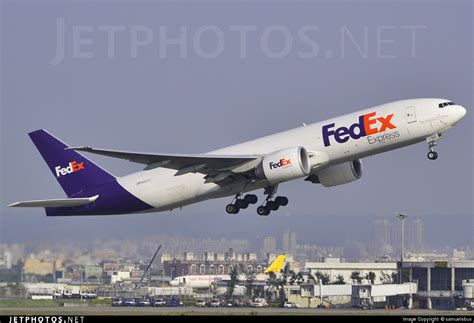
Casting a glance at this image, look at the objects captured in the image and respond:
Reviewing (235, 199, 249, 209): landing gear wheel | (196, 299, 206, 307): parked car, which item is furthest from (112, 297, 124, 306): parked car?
(235, 199, 249, 209): landing gear wheel

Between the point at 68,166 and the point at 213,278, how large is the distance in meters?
18.9

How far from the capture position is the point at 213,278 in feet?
210

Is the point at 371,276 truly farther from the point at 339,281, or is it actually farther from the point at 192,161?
the point at 192,161

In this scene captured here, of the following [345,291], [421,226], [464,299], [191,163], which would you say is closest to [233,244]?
[345,291]

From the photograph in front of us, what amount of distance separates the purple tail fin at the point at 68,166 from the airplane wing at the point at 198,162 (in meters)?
4.38

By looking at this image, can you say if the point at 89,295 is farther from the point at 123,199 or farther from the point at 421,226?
the point at 421,226

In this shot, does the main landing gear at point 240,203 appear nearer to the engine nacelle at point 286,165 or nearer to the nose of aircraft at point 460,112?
the engine nacelle at point 286,165

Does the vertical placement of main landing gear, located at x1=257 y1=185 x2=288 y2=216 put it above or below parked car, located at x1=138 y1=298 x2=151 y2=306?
above

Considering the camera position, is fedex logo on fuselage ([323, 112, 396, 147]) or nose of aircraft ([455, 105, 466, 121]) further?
nose of aircraft ([455, 105, 466, 121])

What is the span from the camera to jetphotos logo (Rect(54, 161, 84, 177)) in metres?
47.1

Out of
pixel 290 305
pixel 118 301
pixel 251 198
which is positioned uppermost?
pixel 251 198

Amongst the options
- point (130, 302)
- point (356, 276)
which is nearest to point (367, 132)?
point (130, 302)

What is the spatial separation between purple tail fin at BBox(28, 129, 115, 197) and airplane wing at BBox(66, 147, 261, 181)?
438cm

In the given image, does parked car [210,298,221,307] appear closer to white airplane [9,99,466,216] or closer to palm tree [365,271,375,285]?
white airplane [9,99,466,216]
